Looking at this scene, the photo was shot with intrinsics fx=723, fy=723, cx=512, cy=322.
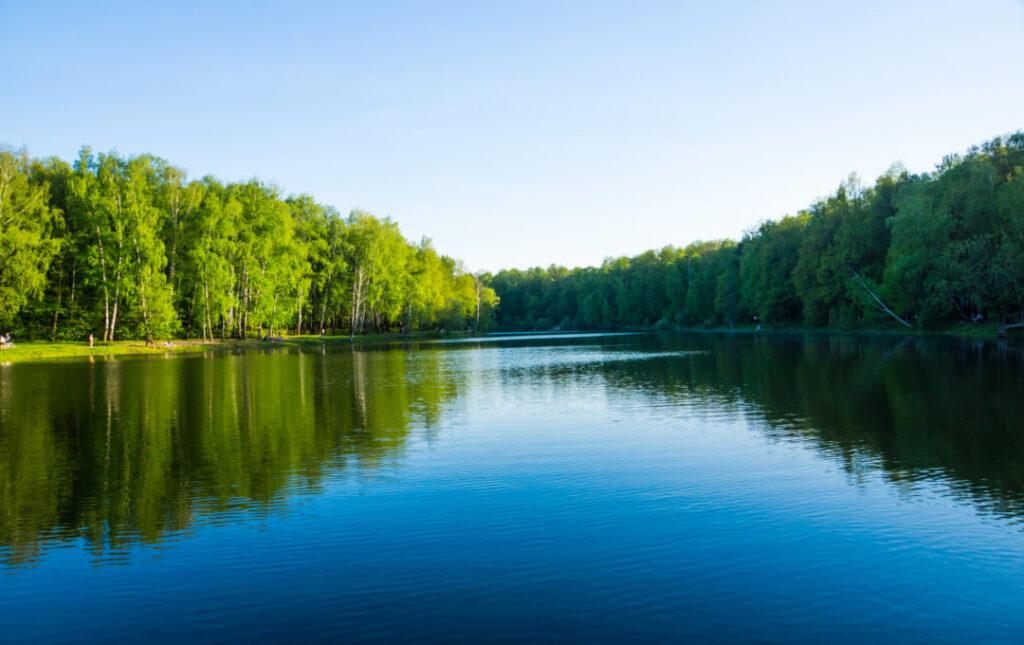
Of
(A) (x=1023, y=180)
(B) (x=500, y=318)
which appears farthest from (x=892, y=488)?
(B) (x=500, y=318)

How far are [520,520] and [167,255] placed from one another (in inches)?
2746

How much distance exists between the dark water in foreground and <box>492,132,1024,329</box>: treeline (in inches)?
1717

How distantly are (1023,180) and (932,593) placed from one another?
209ft

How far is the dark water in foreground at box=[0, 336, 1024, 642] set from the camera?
770 centimetres

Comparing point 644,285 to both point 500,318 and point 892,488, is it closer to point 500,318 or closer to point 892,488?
point 500,318

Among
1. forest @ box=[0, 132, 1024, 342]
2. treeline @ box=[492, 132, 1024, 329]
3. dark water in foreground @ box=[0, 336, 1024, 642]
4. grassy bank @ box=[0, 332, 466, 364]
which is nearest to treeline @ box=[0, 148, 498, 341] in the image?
forest @ box=[0, 132, 1024, 342]

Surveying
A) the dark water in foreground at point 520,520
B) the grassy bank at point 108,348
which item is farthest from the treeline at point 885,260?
the grassy bank at point 108,348

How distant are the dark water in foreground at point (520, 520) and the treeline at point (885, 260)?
43.6m

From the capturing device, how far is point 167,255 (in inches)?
2805

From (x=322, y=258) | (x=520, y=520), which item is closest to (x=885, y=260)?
(x=322, y=258)

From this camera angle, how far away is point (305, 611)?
310 inches

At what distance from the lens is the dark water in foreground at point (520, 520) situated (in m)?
7.70

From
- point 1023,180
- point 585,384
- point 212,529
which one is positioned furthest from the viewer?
point 1023,180

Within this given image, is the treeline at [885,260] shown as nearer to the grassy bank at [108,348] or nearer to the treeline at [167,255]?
the treeline at [167,255]
